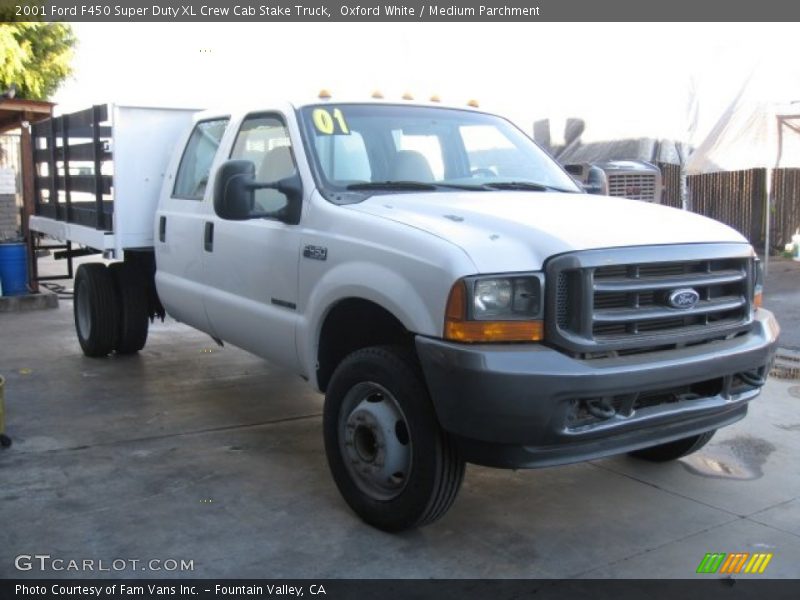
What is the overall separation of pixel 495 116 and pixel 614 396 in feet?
8.95

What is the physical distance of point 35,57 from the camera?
69.2ft

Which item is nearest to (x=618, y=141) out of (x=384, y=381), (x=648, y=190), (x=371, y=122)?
(x=648, y=190)

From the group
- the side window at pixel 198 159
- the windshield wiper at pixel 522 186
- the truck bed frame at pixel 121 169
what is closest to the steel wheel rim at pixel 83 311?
the truck bed frame at pixel 121 169

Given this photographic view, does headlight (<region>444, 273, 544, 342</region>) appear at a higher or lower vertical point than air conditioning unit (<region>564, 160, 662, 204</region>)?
lower

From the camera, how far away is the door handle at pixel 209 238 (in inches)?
215

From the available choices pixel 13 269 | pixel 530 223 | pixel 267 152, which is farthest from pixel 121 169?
pixel 13 269

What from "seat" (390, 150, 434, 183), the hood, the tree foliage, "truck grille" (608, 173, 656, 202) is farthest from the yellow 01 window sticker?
the tree foliage

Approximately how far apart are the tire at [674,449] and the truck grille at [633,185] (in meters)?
10.6

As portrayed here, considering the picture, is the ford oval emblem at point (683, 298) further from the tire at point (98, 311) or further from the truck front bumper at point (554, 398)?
the tire at point (98, 311)

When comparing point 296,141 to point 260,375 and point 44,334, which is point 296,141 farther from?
point 44,334

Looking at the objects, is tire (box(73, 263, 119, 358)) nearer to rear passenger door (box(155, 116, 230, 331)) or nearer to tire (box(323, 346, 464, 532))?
rear passenger door (box(155, 116, 230, 331))

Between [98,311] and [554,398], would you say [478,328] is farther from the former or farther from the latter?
[98,311]

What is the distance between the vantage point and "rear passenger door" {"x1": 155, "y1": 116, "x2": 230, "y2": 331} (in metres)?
5.73

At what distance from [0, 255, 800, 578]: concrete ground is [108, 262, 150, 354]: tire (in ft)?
4.13
